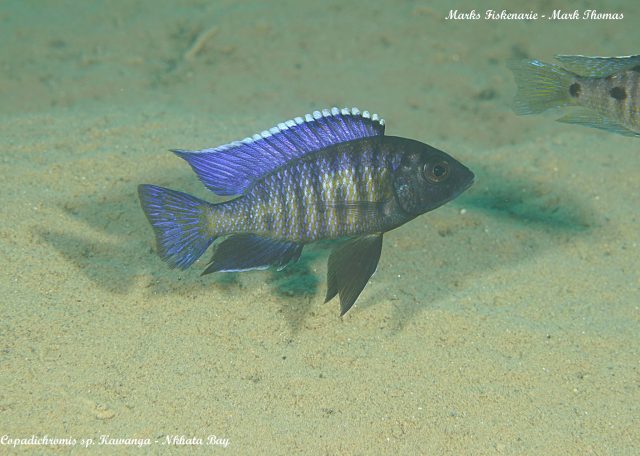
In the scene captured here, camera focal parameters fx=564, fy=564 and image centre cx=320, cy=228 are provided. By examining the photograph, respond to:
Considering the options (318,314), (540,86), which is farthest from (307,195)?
(540,86)

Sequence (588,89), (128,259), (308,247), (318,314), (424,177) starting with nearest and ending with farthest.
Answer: (424,177) < (588,89) < (318,314) < (128,259) < (308,247)

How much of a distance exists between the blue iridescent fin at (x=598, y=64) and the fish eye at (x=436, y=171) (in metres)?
1.57

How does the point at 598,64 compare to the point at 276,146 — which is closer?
the point at 276,146

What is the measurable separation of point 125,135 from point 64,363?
3692mm

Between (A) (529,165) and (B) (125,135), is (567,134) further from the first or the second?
(B) (125,135)

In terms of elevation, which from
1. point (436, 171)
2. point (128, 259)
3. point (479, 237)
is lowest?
point (479, 237)

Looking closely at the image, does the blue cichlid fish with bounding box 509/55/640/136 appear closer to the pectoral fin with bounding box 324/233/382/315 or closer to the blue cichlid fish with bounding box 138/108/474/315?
the blue cichlid fish with bounding box 138/108/474/315

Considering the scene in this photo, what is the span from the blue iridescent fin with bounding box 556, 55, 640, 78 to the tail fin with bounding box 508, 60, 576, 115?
16 centimetres

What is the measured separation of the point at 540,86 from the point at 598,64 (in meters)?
0.44

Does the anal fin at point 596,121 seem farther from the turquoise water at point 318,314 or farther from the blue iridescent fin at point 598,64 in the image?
the turquoise water at point 318,314

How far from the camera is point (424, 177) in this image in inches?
146

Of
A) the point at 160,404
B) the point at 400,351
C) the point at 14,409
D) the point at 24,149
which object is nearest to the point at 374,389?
the point at 400,351

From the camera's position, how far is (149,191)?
11.7 feet

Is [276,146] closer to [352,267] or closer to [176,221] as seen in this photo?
[176,221]
